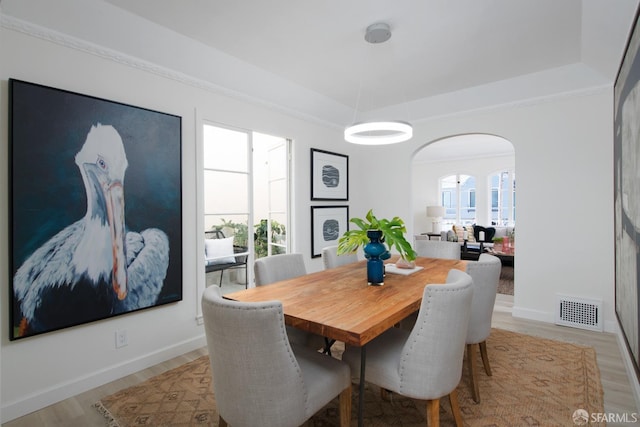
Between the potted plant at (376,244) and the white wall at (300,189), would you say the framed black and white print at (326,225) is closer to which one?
the white wall at (300,189)

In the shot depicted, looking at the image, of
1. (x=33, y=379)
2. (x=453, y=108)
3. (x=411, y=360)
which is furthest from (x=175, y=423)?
(x=453, y=108)

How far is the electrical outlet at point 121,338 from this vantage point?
2.37 m

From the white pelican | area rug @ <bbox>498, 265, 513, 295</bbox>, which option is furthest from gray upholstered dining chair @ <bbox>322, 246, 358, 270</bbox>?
area rug @ <bbox>498, 265, 513, 295</bbox>

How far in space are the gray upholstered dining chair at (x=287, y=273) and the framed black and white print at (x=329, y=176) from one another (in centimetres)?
161

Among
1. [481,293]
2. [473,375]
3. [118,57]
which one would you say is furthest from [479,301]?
[118,57]

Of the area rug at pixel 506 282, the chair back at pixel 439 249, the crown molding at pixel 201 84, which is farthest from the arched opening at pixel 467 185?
the chair back at pixel 439 249

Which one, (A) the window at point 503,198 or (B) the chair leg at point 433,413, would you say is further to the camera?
(A) the window at point 503,198

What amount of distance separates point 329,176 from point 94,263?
2.80 meters

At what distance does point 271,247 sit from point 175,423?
239 centimetres

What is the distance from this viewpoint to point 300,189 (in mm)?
3896

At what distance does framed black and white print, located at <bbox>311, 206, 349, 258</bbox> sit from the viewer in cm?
408

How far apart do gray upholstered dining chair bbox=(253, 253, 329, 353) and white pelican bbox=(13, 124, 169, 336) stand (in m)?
0.91

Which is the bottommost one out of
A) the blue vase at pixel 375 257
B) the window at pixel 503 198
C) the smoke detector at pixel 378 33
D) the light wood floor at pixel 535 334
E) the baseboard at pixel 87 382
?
the light wood floor at pixel 535 334

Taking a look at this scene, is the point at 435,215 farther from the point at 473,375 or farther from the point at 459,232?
the point at 473,375
